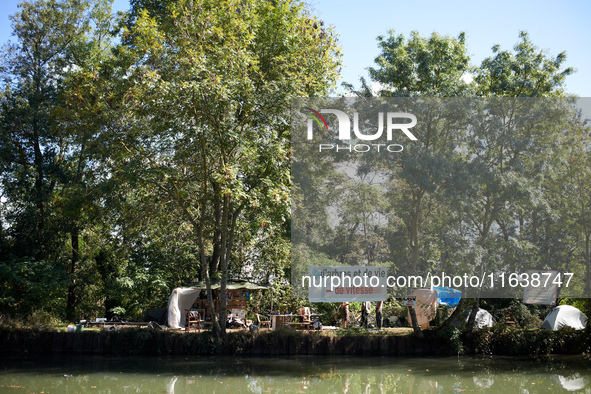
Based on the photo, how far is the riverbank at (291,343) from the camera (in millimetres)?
16750

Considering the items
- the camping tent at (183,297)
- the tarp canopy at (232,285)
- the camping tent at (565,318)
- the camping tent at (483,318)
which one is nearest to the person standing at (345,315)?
the tarp canopy at (232,285)

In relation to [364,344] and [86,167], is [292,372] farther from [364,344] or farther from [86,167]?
[86,167]

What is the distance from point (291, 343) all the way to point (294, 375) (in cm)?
384

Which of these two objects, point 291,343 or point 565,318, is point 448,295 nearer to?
point 565,318

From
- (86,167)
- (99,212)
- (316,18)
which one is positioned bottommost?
(99,212)

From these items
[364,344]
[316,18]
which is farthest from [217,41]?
[364,344]

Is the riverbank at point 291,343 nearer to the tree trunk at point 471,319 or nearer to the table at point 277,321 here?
the tree trunk at point 471,319

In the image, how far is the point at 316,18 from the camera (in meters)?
20.5

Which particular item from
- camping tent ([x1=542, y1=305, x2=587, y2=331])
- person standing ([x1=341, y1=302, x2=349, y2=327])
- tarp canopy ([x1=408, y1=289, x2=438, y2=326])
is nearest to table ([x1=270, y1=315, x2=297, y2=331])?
person standing ([x1=341, y1=302, x2=349, y2=327])

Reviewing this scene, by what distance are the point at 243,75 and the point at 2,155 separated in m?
10.3

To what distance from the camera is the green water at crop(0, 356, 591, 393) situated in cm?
1181

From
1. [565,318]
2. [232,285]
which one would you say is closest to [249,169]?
[232,285]

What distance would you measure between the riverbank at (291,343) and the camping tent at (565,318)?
5.52 feet

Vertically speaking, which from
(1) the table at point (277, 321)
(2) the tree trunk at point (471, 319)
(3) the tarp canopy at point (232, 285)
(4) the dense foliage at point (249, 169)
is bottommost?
(1) the table at point (277, 321)
